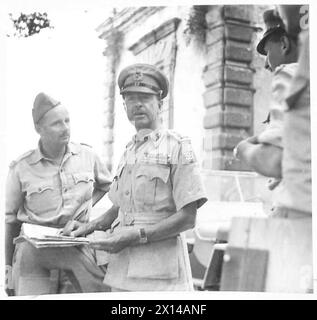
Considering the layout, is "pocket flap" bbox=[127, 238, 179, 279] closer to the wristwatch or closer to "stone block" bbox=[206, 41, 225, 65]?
the wristwatch

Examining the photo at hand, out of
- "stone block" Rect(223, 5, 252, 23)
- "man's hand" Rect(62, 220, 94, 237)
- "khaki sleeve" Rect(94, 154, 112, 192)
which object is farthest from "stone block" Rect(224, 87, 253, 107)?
"man's hand" Rect(62, 220, 94, 237)

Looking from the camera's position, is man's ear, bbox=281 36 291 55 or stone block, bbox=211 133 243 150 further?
stone block, bbox=211 133 243 150

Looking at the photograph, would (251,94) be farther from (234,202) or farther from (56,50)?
(56,50)

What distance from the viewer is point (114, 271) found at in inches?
127

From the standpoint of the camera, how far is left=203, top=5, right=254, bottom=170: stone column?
3.26 meters

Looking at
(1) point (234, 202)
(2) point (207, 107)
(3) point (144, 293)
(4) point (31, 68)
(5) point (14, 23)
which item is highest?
(5) point (14, 23)

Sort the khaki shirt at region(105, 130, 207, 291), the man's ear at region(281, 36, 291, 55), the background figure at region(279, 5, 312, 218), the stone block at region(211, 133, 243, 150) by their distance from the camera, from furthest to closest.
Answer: the stone block at region(211, 133, 243, 150) → the khaki shirt at region(105, 130, 207, 291) → the man's ear at region(281, 36, 291, 55) → the background figure at region(279, 5, 312, 218)

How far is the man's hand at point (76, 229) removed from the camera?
3.24 m

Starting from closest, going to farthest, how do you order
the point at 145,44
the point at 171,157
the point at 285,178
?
the point at 285,178
the point at 171,157
the point at 145,44

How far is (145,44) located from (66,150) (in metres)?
0.79

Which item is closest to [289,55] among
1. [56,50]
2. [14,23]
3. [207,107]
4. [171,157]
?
[207,107]

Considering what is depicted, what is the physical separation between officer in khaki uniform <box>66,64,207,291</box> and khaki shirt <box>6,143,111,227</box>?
0.12m

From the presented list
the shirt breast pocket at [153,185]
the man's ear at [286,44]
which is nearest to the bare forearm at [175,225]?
the shirt breast pocket at [153,185]

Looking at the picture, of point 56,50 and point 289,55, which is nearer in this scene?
point 289,55
